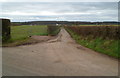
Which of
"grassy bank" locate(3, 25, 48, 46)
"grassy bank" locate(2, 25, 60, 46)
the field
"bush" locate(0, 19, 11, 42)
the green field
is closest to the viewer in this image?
"grassy bank" locate(2, 25, 60, 46)

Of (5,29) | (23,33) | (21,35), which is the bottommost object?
(21,35)

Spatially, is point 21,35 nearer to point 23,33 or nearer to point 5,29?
point 23,33

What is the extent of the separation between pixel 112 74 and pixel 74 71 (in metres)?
1.38

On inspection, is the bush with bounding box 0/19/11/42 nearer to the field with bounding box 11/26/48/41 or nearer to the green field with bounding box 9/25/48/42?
the green field with bounding box 9/25/48/42

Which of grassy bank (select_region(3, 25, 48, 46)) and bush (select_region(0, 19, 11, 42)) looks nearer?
bush (select_region(0, 19, 11, 42))

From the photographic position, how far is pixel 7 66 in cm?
691

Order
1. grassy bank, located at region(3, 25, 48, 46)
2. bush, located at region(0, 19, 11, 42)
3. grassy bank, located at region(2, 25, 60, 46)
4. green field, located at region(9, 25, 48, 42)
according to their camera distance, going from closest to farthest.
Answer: grassy bank, located at region(2, 25, 60, 46), bush, located at region(0, 19, 11, 42), grassy bank, located at region(3, 25, 48, 46), green field, located at region(9, 25, 48, 42)

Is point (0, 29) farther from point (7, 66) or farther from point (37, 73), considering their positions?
point (37, 73)

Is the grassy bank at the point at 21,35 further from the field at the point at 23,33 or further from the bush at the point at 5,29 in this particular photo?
the bush at the point at 5,29

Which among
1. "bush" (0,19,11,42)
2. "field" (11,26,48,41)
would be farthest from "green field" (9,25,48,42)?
"bush" (0,19,11,42)

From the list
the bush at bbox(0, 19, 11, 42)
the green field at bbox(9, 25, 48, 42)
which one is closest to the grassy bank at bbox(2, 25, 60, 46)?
the green field at bbox(9, 25, 48, 42)

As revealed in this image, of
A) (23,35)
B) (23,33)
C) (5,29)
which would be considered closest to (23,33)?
(23,33)

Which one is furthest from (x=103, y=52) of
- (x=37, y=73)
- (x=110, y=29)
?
(x=37, y=73)

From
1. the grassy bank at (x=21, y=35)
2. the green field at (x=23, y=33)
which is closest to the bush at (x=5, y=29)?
the grassy bank at (x=21, y=35)
